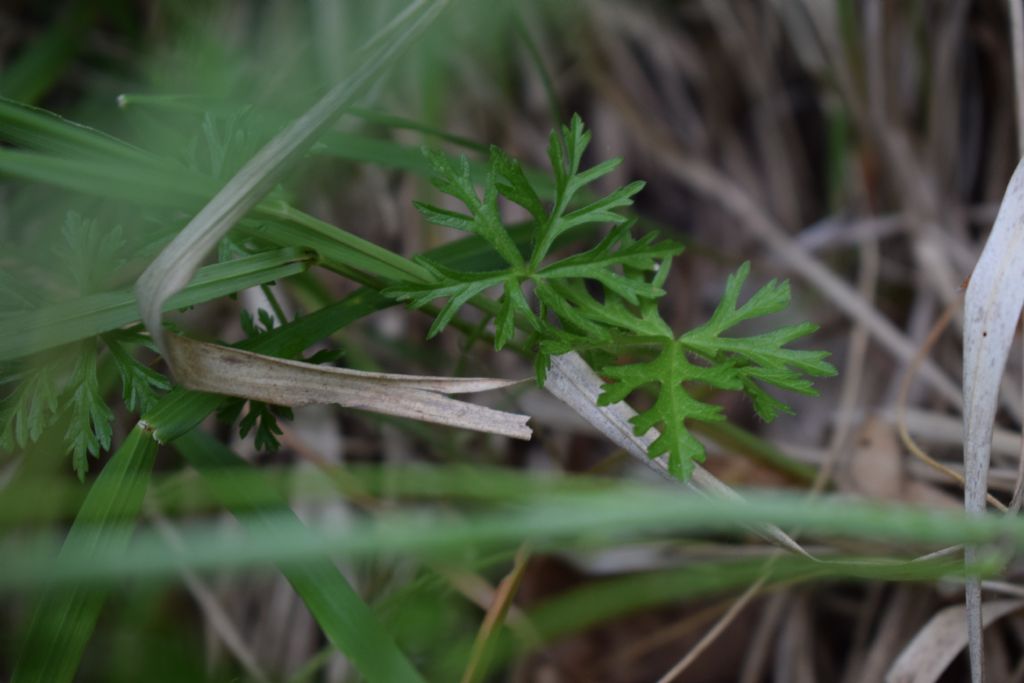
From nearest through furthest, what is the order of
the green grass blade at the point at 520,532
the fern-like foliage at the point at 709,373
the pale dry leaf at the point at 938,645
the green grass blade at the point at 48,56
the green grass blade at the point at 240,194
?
the green grass blade at the point at 520,532
the green grass blade at the point at 240,194
the fern-like foliage at the point at 709,373
the pale dry leaf at the point at 938,645
the green grass blade at the point at 48,56

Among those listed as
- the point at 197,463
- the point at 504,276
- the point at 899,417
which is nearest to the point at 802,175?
the point at 899,417

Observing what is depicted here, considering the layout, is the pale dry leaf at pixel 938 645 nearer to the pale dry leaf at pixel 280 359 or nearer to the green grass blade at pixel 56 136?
the pale dry leaf at pixel 280 359

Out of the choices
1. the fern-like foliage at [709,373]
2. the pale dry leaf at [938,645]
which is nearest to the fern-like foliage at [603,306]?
the fern-like foliage at [709,373]

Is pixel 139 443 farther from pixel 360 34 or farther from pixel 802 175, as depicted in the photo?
pixel 802 175

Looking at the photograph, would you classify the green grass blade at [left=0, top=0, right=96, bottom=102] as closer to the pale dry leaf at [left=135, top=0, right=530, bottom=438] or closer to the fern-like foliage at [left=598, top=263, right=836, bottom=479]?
the pale dry leaf at [left=135, top=0, right=530, bottom=438]

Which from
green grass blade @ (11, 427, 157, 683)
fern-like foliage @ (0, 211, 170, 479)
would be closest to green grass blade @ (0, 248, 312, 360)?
fern-like foliage @ (0, 211, 170, 479)

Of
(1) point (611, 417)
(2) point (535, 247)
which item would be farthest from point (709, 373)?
(2) point (535, 247)
